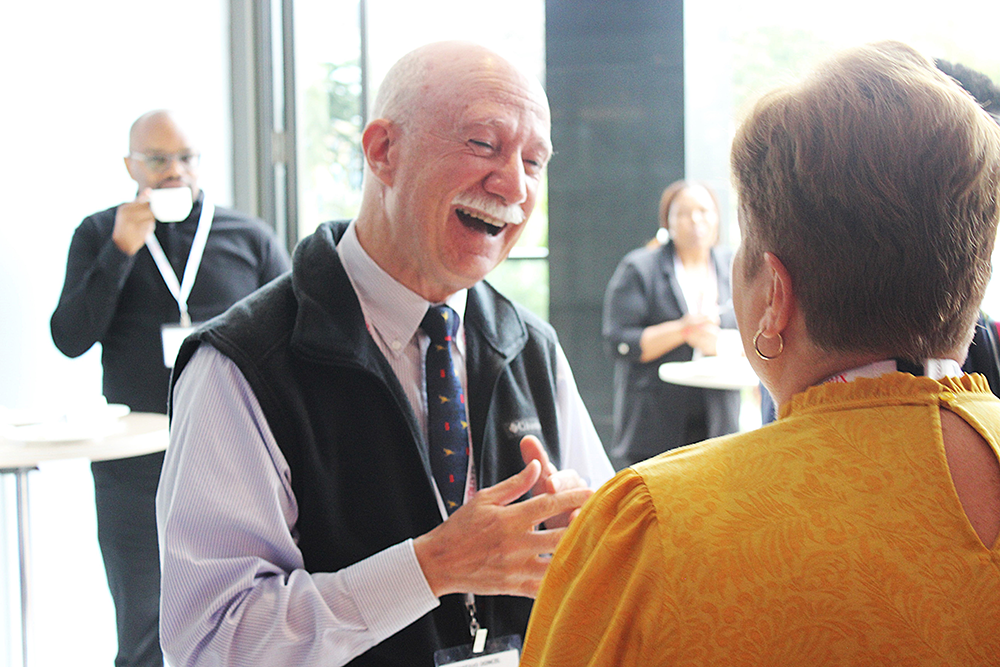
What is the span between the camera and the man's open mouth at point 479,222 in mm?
1362

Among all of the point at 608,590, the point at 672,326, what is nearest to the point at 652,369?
the point at 672,326

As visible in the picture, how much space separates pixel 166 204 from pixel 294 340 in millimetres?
1948

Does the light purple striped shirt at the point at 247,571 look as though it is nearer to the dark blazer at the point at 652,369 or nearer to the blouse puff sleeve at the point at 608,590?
the blouse puff sleeve at the point at 608,590

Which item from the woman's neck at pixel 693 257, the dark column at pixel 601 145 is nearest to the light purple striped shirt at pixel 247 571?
the woman's neck at pixel 693 257

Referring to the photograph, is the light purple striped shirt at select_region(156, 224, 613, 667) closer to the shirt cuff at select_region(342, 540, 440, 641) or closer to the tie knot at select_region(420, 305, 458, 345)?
the shirt cuff at select_region(342, 540, 440, 641)

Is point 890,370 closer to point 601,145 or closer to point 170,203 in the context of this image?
point 170,203

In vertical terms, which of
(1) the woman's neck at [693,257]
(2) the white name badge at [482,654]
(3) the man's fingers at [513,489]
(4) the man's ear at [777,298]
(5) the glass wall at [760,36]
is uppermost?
(5) the glass wall at [760,36]

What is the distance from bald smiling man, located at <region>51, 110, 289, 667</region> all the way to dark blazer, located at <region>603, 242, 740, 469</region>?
163 centimetres

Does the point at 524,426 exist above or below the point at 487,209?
below

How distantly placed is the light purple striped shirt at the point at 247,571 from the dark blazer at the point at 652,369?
9.19 ft

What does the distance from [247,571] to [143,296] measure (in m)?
2.03

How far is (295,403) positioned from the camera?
1.22 m

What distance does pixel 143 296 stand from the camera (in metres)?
2.88

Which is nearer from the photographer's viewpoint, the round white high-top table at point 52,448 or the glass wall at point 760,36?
the round white high-top table at point 52,448
